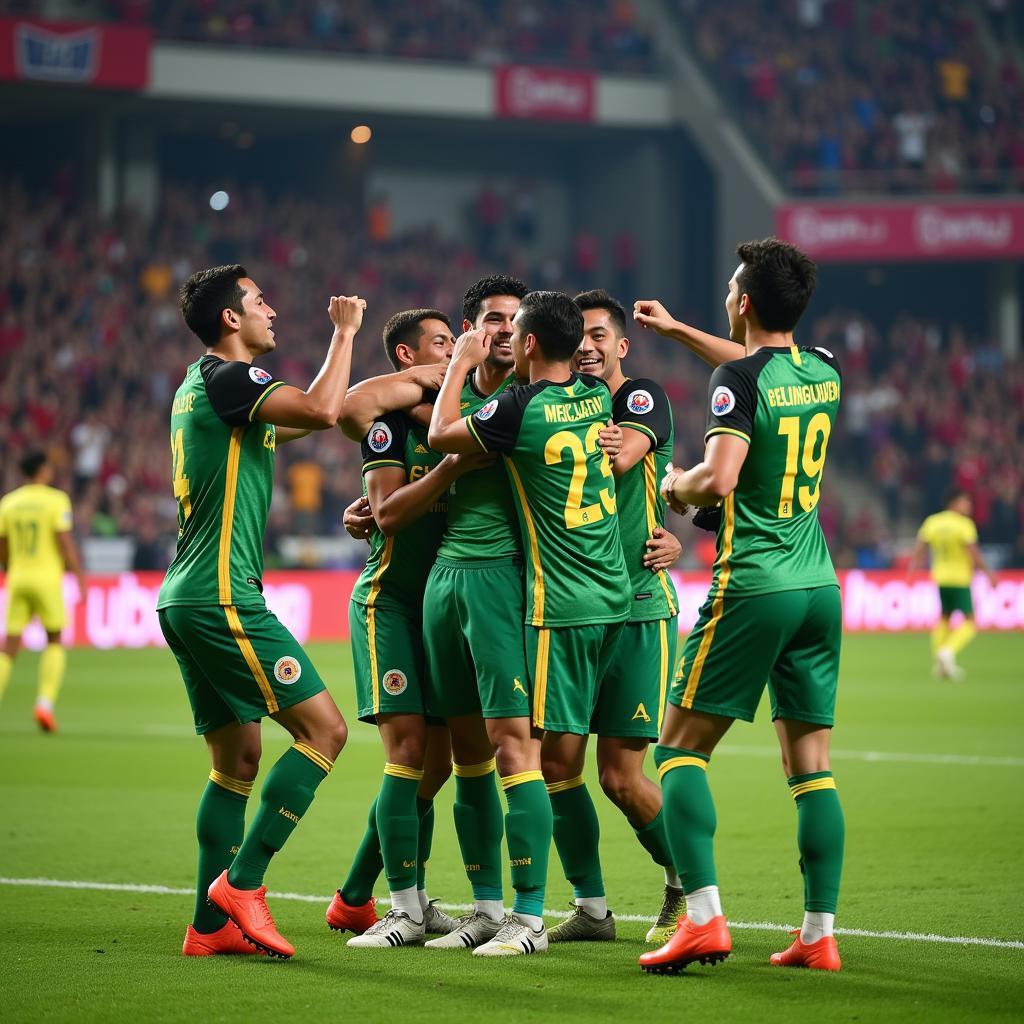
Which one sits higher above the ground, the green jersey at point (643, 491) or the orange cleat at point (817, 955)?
the green jersey at point (643, 491)

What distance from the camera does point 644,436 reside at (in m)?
6.42

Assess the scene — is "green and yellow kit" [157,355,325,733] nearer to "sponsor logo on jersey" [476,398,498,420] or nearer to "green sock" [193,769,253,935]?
"green sock" [193,769,253,935]

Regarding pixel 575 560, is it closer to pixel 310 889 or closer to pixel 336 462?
pixel 310 889

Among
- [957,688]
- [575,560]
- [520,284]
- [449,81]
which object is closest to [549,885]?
[575,560]

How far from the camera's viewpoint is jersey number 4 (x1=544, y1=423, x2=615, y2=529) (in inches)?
236

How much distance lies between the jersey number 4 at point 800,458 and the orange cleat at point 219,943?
8.13 ft

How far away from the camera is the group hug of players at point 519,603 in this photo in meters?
5.70

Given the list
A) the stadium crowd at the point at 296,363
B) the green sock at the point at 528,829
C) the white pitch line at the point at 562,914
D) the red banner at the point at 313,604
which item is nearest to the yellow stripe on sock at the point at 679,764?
the green sock at the point at 528,829

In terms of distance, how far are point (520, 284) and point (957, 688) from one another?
13.0m

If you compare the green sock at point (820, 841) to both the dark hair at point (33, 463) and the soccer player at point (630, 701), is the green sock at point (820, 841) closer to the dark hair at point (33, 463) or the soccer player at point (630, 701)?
the soccer player at point (630, 701)

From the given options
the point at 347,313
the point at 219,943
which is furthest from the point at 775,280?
the point at 219,943

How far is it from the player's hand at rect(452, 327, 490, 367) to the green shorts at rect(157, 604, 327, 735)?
3.75ft

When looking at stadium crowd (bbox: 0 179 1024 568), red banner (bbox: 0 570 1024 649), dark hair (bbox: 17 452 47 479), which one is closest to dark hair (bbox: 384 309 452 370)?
dark hair (bbox: 17 452 47 479)

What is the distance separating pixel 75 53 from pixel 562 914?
89.8 ft
